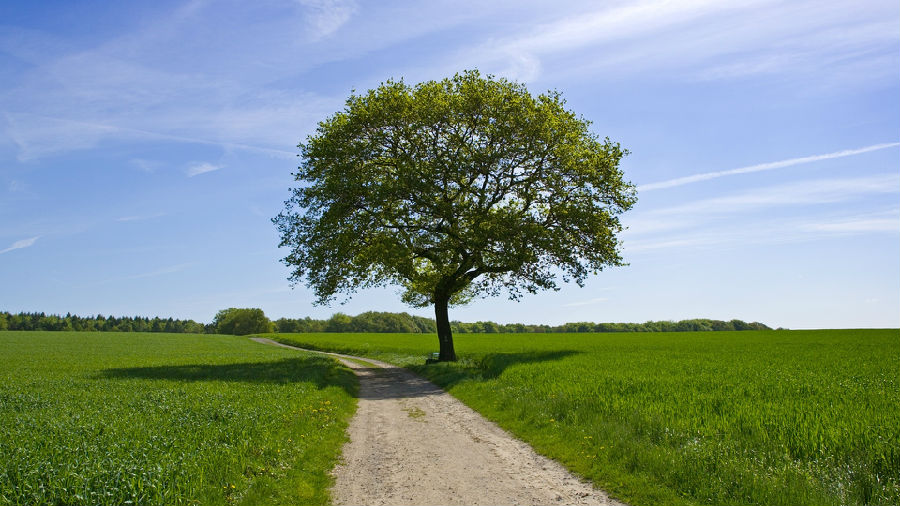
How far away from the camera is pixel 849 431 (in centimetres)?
1013

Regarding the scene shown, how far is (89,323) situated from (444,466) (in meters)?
191

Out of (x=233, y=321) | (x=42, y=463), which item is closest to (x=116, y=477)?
(x=42, y=463)

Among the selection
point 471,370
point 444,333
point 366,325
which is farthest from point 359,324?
point 471,370

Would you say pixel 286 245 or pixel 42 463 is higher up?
pixel 286 245

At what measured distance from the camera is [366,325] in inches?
6339

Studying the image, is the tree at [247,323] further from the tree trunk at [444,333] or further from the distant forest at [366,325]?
the tree trunk at [444,333]

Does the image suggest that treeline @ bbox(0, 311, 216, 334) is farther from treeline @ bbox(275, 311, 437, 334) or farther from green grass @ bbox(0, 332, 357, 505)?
green grass @ bbox(0, 332, 357, 505)

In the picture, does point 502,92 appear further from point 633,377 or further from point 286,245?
point 633,377

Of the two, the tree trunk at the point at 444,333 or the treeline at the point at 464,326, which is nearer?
the tree trunk at the point at 444,333

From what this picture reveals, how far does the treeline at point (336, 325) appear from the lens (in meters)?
151

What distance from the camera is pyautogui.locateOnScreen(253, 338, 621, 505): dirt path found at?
27.6 ft

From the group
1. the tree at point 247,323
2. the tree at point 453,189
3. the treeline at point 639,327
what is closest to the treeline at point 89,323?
the tree at point 247,323

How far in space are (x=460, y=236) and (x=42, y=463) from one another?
82.0ft

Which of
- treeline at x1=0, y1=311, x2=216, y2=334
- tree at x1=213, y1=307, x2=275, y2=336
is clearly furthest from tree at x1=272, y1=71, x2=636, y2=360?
treeline at x1=0, y1=311, x2=216, y2=334
